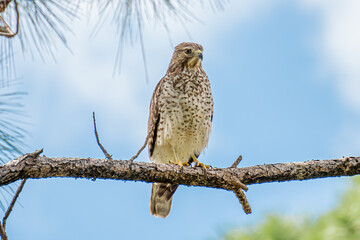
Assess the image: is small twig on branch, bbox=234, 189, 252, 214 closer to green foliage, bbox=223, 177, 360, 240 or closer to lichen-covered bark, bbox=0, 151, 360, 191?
lichen-covered bark, bbox=0, 151, 360, 191

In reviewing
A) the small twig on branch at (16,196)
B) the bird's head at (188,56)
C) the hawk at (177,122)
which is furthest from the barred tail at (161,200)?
the small twig on branch at (16,196)

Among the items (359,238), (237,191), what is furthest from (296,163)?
(359,238)

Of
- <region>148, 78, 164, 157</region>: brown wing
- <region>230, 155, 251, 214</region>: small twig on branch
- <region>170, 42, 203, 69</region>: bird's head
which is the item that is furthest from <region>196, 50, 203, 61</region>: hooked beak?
<region>230, 155, 251, 214</region>: small twig on branch

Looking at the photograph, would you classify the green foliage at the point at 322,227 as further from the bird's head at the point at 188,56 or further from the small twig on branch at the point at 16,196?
the small twig on branch at the point at 16,196

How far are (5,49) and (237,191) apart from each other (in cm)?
175

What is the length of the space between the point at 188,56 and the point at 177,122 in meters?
0.85

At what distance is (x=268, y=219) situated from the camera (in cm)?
895

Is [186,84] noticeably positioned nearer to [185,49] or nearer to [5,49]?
[185,49]

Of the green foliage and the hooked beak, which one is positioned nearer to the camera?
the hooked beak

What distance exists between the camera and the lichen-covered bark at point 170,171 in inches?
122

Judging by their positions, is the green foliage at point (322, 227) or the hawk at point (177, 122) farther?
the green foliage at point (322, 227)

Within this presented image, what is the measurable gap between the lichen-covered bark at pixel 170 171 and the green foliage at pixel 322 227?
14.3 ft

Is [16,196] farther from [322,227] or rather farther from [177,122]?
[322,227]

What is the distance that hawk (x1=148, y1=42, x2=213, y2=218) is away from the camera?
511 cm
